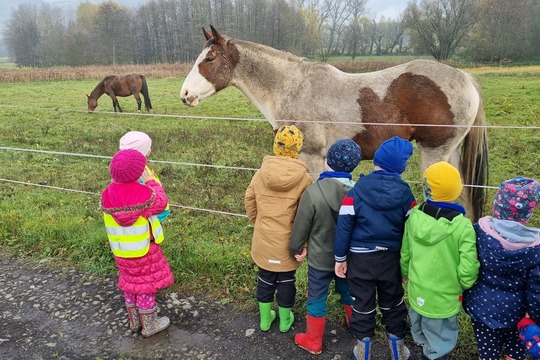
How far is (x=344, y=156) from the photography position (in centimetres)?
244

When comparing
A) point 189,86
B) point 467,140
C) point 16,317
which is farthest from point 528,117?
point 16,317

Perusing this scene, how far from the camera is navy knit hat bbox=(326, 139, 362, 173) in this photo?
95.7 inches

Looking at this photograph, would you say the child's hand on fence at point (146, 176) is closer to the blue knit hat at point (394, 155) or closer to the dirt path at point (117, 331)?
the dirt path at point (117, 331)

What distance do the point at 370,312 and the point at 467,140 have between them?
2644 millimetres

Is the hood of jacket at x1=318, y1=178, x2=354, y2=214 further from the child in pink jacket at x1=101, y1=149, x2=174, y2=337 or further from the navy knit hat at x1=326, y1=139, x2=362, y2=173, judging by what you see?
the child in pink jacket at x1=101, y1=149, x2=174, y2=337

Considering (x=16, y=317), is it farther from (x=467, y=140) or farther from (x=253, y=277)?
(x=467, y=140)

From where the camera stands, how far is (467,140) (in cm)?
420

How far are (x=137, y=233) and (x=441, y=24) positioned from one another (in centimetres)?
4596

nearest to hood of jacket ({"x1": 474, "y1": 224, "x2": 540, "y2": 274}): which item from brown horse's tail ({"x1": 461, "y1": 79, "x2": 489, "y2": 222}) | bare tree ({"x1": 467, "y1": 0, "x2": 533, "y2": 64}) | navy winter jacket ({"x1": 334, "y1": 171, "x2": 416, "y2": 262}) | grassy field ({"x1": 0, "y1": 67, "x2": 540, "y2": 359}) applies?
navy winter jacket ({"x1": 334, "y1": 171, "x2": 416, "y2": 262})

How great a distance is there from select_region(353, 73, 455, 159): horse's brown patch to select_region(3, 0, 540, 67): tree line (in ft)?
111

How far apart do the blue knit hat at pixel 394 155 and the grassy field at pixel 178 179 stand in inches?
52.0

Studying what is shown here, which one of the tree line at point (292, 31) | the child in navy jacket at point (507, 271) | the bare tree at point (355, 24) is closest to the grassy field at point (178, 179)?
the child in navy jacket at point (507, 271)

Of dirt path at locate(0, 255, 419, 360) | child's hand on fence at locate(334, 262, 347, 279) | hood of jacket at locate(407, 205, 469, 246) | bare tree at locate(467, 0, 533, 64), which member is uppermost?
bare tree at locate(467, 0, 533, 64)

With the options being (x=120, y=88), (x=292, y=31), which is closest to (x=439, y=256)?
(x=120, y=88)
